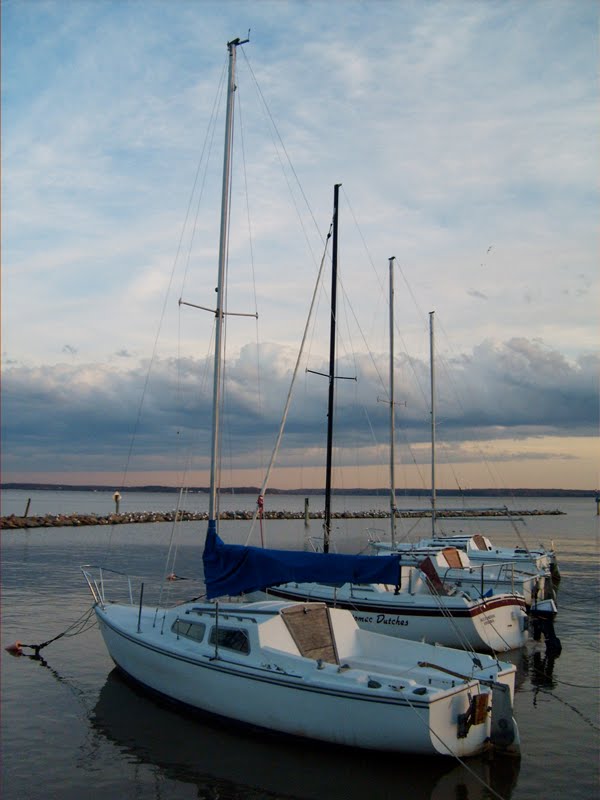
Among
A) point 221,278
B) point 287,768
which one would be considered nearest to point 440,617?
point 287,768

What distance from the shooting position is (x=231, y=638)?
13.0 meters

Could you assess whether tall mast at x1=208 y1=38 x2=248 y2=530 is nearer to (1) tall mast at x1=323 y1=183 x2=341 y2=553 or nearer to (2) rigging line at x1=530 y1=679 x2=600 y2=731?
(1) tall mast at x1=323 y1=183 x2=341 y2=553

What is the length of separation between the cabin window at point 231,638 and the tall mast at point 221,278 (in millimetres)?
2355

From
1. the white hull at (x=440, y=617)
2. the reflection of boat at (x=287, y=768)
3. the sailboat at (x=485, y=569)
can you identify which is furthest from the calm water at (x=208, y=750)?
the sailboat at (x=485, y=569)

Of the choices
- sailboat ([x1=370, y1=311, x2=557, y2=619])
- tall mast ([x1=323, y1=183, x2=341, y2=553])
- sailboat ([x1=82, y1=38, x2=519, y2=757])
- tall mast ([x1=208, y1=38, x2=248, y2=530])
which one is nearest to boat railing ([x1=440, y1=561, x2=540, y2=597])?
sailboat ([x1=370, y1=311, x2=557, y2=619])

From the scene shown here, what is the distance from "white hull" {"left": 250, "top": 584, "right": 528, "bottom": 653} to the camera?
17562 mm

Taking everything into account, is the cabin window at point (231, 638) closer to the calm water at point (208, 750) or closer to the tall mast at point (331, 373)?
the calm water at point (208, 750)

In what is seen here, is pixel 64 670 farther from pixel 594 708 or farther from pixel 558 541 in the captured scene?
pixel 558 541

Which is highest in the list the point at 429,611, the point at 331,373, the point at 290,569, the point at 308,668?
the point at 331,373

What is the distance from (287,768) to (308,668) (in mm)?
1597

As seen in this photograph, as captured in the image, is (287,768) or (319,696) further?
(319,696)

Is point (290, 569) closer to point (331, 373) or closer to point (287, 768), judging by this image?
point (287, 768)

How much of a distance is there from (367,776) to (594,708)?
20.9 feet

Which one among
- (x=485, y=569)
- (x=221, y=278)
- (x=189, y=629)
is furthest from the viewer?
(x=485, y=569)
